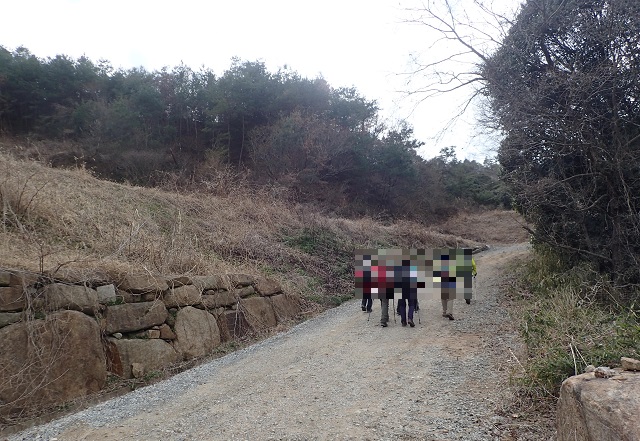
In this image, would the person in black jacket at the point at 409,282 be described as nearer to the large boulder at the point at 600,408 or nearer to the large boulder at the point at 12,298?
the large boulder at the point at 600,408

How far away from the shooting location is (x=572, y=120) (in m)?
Result: 8.74

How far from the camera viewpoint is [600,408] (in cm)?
277

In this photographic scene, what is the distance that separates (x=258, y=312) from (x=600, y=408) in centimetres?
727

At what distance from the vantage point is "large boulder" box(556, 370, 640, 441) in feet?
8.57

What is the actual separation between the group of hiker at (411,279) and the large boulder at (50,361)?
17.6 ft

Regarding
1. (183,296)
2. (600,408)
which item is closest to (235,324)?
(183,296)

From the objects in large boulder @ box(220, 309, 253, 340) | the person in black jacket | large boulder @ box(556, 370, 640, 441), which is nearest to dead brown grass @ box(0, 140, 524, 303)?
large boulder @ box(220, 309, 253, 340)

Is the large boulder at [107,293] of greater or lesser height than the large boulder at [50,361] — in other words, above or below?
above

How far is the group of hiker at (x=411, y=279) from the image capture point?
8.38 metres

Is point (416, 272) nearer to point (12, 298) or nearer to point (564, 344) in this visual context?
point (564, 344)

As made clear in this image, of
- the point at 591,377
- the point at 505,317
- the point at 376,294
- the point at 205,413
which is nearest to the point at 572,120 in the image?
the point at 505,317

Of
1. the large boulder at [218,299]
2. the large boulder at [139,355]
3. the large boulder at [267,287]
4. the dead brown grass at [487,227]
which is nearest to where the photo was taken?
the large boulder at [139,355]

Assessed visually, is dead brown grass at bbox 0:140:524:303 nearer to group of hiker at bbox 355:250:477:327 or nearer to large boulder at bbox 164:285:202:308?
large boulder at bbox 164:285:202:308

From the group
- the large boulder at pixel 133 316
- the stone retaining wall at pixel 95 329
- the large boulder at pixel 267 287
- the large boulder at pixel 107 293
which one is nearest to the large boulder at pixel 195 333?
the stone retaining wall at pixel 95 329
